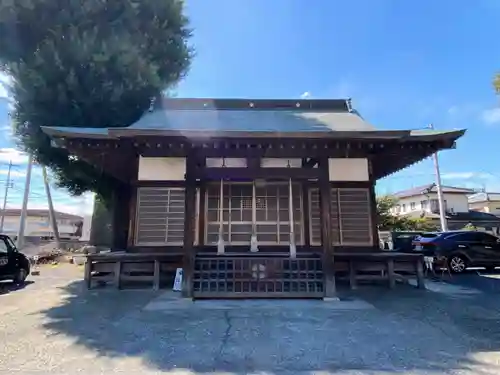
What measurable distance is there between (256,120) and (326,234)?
4.23 meters

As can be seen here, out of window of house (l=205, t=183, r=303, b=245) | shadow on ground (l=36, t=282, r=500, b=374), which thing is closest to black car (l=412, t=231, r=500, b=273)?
shadow on ground (l=36, t=282, r=500, b=374)

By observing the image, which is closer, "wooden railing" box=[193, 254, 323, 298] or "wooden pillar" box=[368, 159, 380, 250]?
"wooden railing" box=[193, 254, 323, 298]

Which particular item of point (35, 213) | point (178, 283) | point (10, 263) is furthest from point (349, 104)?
point (35, 213)

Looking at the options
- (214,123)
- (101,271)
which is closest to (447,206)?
(214,123)

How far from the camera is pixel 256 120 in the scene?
30.2ft

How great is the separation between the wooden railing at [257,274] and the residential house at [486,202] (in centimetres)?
3861

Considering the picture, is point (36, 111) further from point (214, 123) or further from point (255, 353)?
point (255, 353)

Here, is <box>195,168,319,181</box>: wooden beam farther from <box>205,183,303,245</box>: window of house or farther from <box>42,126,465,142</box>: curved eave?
<box>205,183,303,245</box>: window of house

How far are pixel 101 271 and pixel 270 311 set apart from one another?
438cm

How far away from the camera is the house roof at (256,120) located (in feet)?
19.1

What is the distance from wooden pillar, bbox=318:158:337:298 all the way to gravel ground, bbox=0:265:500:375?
0.42m

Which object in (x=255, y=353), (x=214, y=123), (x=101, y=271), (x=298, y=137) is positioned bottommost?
(x=255, y=353)

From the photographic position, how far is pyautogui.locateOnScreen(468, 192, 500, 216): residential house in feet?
121

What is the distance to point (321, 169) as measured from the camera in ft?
20.9
